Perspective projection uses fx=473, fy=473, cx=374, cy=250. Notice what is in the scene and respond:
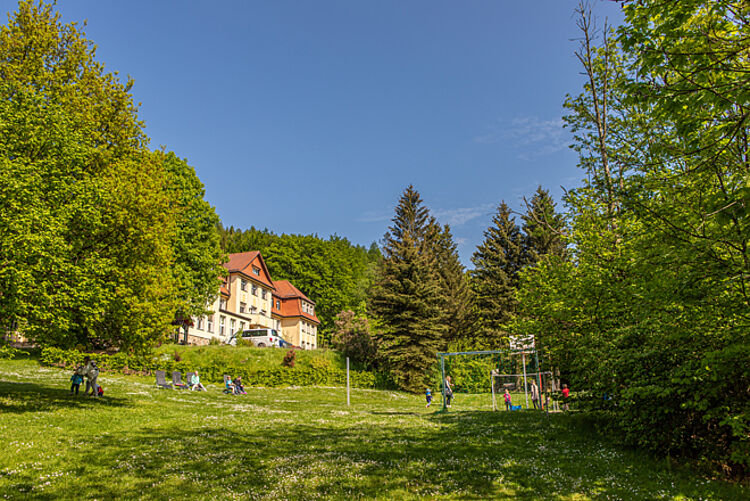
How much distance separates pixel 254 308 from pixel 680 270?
61.5 m

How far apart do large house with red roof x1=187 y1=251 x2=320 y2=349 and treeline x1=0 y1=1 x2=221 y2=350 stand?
2832 centimetres

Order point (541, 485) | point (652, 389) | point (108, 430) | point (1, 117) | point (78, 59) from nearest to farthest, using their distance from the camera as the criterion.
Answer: point (541, 485)
point (652, 389)
point (108, 430)
point (1, 117)
point (78, 59)

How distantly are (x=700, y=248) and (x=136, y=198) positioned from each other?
1770 centimetres

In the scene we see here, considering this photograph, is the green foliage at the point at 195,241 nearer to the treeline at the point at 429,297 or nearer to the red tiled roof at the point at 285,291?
the treeline at the point at 429,297

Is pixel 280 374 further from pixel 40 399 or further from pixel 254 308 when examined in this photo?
pixel 254 308

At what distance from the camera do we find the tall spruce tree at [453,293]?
45.9 m

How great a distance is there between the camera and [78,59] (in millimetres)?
20750

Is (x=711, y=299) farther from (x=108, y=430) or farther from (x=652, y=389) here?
(x=108, y=430)

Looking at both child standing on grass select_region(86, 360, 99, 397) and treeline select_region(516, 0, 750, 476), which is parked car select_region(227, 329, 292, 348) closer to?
child standing on grass select_region(86, 360, 99, 397)

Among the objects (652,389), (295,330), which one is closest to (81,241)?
(652,389)

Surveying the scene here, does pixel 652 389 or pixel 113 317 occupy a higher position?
pixel 113 317

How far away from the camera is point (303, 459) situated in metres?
10.1

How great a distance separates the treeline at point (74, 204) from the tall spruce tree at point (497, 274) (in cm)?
3178

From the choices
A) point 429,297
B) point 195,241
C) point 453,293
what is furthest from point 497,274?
point 195,241
